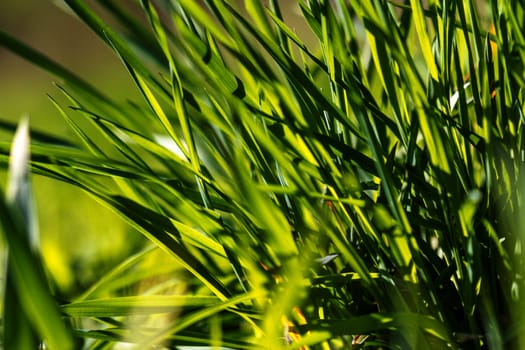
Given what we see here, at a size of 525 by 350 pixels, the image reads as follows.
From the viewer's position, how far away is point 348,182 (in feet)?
1.36

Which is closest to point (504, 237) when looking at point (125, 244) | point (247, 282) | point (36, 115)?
point (247, 282)

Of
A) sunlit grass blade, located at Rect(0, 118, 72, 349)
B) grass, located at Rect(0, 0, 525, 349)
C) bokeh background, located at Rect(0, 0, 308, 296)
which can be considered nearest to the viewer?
sunlit grass blade, located at Rect(0, 118, 72, 349)

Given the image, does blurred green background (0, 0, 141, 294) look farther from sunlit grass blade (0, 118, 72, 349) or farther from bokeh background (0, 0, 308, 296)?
sunlit grass blade (0, 118, 72, 349)

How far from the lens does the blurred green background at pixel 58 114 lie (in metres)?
0.86

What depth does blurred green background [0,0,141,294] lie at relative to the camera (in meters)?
0.86

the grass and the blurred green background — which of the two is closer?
the grass

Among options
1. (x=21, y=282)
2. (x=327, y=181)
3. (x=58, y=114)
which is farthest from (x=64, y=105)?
(x=21, y=282)

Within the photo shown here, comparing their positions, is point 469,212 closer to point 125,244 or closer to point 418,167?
point 418,167

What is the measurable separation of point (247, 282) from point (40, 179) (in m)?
1.39

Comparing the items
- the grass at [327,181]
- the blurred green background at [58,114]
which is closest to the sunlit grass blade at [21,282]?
the grass at [327,181]

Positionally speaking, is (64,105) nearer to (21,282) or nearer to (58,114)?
(58,114)

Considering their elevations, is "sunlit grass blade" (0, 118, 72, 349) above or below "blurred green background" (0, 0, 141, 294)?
below

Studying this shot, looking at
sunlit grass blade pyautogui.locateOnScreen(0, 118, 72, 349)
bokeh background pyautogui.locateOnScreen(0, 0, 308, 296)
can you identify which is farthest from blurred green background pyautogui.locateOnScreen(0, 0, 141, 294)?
sunlit grass blade pyautogui.locateOnScreen(0, 118, 72, 349)

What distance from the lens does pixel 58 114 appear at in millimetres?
2055
